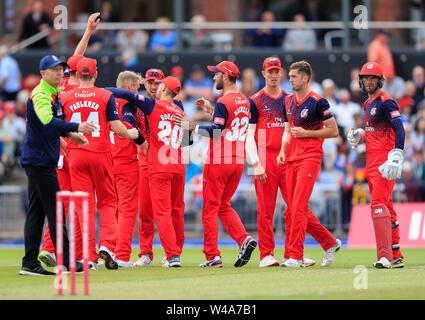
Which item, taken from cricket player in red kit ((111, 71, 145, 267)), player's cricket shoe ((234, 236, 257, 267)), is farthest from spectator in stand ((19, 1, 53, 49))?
player's cricket shoe ((234, 236, 257, 267))

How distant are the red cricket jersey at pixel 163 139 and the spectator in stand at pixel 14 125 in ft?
32.4

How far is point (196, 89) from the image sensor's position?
22.9 m

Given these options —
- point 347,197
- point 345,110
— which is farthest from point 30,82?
point 347,197

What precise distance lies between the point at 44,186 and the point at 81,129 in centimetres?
87

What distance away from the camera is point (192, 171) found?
21406mm

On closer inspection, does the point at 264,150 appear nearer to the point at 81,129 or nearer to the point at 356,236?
the point at 81,129

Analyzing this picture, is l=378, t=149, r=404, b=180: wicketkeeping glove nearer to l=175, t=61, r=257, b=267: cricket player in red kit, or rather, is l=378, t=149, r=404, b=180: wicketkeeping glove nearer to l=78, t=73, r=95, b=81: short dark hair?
l=175, t=61, r=257, b=267: cricket player in red kit

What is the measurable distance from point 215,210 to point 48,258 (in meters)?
2.36

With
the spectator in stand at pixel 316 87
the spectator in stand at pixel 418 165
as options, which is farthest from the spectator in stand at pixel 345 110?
the spectator in stand at pixel 418 165

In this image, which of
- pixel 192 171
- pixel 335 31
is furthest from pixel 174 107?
pixel 335 31

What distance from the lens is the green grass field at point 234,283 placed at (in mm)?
9477

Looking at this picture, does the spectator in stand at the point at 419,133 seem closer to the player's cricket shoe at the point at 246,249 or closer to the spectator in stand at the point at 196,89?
the spectator in stand at the point at 196,89

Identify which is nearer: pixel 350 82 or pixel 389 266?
pixel 389 266

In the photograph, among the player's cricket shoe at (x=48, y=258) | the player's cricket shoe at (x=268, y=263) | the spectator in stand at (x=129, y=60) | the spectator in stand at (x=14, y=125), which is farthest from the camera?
the spectator in stand at (x=129, y=60)
